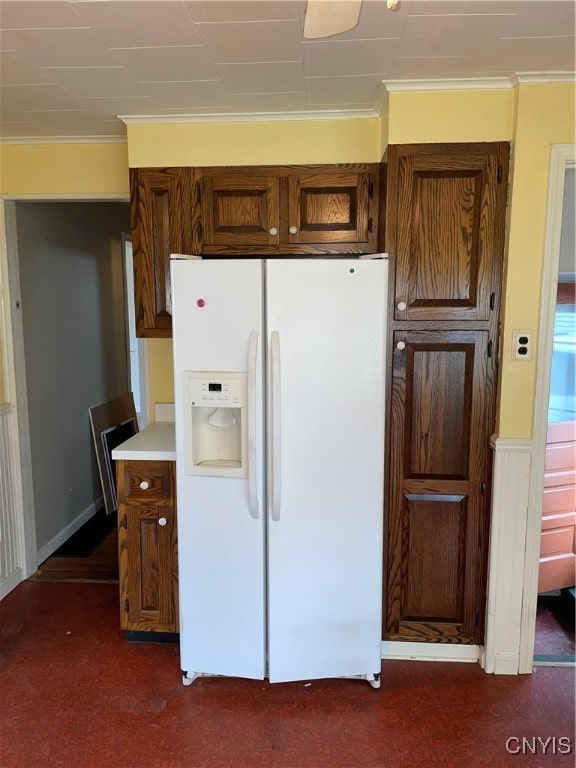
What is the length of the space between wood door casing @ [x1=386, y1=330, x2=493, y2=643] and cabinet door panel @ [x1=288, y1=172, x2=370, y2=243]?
57 centimetres

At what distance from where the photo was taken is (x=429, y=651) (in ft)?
7.84

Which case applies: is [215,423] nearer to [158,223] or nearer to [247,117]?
[158,223]

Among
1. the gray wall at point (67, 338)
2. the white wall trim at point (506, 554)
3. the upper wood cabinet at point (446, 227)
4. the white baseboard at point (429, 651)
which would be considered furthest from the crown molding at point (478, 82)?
the white baseboard at point (429, 651)

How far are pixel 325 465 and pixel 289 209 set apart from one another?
1163 millimetres

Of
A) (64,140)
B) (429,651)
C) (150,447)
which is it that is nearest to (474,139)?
(150,447)

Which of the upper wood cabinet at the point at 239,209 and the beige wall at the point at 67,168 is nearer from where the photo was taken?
the upper wood cabinet at the point at 239,209

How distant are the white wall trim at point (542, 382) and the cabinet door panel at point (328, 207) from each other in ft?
2.46

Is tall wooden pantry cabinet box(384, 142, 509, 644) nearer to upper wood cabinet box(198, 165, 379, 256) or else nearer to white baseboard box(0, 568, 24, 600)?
upper wood cabinet box(198, 165, 379, 256)

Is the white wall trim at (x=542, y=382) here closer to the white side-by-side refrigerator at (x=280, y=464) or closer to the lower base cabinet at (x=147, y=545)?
the white side-by-side refrigerator at (x=280, y=464)

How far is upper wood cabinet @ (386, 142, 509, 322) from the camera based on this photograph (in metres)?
2.12

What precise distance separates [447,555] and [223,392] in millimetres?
1205

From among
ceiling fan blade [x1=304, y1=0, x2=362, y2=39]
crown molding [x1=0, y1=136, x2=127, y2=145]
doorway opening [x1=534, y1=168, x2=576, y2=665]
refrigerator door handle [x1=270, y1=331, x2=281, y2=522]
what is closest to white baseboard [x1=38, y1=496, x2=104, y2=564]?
refrigerator door handle [x1=270, y1=331, x2=281, y2=522]

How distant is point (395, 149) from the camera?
2139mm

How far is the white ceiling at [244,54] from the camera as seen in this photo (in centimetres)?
154
